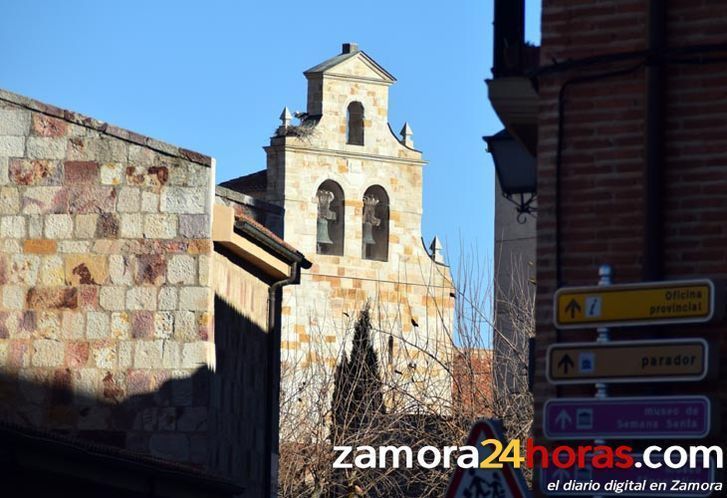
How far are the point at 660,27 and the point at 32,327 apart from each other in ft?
30.1

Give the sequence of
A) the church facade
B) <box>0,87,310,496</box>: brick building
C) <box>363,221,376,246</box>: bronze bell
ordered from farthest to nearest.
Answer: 1. <box>363,221,376,246</box>: bronze bell
2. the church facade
3. <box>0,87,310,496</box>: brick building

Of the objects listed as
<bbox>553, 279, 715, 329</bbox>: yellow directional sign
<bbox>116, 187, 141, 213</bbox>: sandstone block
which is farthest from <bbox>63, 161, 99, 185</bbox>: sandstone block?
<bbox>553, 279, 715, 329</bbox>: yellow directional sign

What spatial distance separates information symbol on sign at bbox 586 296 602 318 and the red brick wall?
0.16m

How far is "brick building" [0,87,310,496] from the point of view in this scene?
1772cm

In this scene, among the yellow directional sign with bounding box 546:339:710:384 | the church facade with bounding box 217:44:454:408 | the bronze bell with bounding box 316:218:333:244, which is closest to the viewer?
the yellow directional sign with bounding box 546:339:710:384

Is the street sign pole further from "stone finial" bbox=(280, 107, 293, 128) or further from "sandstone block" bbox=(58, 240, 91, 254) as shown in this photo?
"stone finial" bbox=(280, 107, 293, 128)

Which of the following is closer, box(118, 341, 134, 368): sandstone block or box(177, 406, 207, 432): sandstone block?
box(177, 406, 207, 432): sandstone block

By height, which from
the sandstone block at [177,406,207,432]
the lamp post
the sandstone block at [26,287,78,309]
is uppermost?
the lamp post

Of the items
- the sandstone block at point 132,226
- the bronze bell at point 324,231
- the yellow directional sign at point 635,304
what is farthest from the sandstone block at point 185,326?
the bronze bell at point 324,231

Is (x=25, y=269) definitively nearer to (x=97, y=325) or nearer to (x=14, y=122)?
(x=97, y=325)

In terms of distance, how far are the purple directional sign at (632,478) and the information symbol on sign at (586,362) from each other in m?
0.51

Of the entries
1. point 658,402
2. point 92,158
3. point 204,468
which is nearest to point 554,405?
point 658,402

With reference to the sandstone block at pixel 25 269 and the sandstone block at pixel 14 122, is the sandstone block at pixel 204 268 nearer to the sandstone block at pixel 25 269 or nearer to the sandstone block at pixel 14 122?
the sandstone block at pixel 25 269

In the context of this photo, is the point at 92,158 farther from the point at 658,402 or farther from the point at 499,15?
the point at 658,402
